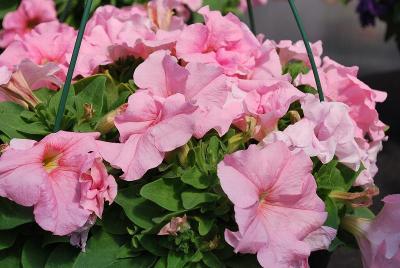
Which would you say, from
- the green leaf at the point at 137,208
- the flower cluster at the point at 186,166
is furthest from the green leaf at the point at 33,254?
the green leaf at the point at 137,208

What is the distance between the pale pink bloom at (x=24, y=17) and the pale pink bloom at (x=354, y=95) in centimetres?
69

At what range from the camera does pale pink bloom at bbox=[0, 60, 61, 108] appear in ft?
2.51

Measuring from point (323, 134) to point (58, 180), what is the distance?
0.97 feet

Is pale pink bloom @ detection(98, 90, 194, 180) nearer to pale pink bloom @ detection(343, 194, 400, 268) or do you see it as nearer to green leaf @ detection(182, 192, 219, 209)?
green leaf @ detection(182, 192, 219, 209)

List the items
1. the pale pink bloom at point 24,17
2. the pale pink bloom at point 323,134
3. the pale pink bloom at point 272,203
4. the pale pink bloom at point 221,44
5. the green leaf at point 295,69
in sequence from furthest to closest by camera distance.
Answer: the pale pink bloom at point 24,17 → the green leaf at point 295,69 → the pale pink bloom at point 221,44 → the pale pink bloom at point 323,134 → the pale pink bloom at point 272,203

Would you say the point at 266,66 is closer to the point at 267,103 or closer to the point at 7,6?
the point at 267,103

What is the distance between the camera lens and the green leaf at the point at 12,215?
65cm

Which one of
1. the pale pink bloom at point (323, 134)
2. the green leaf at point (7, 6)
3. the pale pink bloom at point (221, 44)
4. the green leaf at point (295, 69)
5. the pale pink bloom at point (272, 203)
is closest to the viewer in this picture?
the pale pink bloom at point (272, 203)

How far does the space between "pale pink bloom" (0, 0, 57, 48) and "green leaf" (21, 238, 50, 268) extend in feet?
2.27

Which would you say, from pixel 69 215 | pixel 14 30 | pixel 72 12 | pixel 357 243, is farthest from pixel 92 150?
pixel 72 12

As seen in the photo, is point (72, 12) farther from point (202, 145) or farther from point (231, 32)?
point (202, 145)

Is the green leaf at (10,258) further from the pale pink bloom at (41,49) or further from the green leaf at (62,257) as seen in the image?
the pale pink bloom at (41,49)

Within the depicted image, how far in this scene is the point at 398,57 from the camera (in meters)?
4.51

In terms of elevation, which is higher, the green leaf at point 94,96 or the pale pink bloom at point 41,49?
the green leaf at point 94,96
